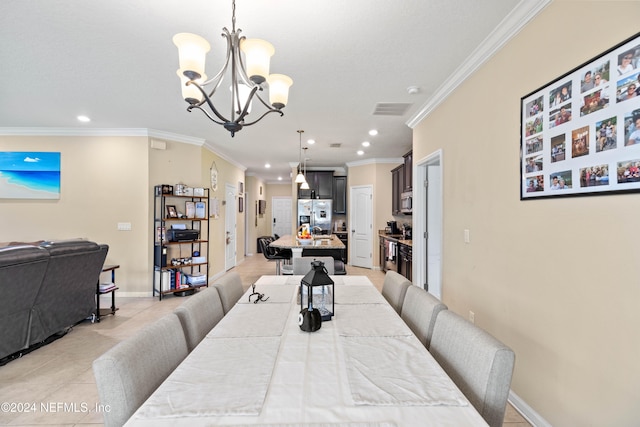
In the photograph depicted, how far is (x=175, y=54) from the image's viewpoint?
2523 millimetres

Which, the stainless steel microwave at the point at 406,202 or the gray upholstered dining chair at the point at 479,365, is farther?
the stainless steel microwave at the point at 406,202

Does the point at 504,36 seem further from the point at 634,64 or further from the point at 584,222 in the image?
the point at 584,222

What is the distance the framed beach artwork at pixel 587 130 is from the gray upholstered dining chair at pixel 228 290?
2104 mm

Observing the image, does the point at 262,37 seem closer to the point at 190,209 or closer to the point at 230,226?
the point at 190,209

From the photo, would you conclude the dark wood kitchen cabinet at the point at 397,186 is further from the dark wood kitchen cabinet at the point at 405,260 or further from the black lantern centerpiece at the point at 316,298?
the black lantern centerpiece at the point at 316,298

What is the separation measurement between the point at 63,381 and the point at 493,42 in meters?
4.34

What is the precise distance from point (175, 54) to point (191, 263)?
11.0 feet

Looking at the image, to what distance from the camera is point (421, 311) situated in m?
1.57

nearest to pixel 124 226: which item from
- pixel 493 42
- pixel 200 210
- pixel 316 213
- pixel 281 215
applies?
pixel 200 210

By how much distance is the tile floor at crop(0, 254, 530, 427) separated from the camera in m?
1.94

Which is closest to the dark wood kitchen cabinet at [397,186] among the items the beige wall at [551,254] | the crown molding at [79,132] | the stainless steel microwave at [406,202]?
the stainless steel microwave at [406,202]

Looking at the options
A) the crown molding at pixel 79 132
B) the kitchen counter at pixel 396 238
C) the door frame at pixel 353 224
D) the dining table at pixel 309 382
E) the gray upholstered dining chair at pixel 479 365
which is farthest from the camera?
the door frame at pixel 353 224

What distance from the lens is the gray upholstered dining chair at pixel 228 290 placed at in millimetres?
1915

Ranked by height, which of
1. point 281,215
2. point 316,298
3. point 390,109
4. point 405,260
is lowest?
point 405,260
